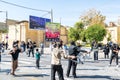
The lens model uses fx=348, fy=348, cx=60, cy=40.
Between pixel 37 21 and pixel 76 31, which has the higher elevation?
pixel 37 21

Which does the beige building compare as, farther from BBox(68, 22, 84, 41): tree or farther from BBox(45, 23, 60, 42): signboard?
BBox(45, 23, 60, 42): signboard

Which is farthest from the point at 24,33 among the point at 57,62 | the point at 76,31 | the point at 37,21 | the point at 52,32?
the point at 57,62

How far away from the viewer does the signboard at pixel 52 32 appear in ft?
130

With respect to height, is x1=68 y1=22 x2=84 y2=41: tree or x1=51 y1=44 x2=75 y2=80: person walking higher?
x1=68 y1=22 x2=84 y2=41: tree

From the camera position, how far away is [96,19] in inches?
3130

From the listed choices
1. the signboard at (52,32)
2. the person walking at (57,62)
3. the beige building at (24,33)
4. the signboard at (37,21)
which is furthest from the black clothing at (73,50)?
the beige building at (24,33)

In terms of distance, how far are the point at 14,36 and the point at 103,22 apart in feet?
77.6

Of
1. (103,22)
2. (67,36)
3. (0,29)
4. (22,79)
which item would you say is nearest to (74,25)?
(67,36)

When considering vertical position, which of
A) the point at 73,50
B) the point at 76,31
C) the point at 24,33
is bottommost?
the point at 73,50

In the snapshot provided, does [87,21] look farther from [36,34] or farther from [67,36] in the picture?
[36,34]

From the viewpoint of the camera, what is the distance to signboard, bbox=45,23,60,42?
39.5m

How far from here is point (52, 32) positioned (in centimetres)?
3994

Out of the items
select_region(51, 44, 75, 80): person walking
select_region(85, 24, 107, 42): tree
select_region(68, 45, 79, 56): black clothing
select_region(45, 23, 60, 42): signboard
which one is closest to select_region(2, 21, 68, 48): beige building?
select_region(85, 24, 107, 42): tree

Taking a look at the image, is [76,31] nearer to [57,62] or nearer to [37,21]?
[37,21]
